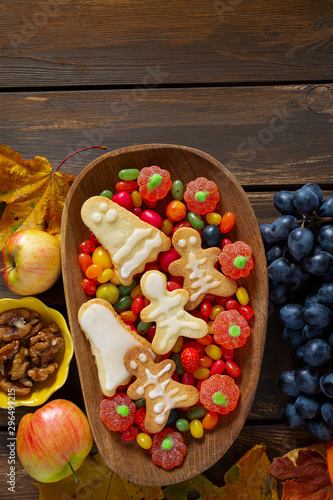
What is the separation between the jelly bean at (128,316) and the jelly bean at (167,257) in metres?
A: 0.13

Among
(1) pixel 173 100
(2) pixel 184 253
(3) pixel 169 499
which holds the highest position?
(1) pixel 173 100

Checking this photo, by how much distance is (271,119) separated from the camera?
1109 millimetres

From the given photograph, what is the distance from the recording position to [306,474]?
0.99m

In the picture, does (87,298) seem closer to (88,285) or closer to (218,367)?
(88,285)

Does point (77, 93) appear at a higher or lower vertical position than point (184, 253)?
higher

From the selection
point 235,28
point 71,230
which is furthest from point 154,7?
point 71,230

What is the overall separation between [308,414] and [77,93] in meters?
0.95

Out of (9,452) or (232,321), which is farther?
(9,452)

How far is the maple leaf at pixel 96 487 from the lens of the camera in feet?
3.33

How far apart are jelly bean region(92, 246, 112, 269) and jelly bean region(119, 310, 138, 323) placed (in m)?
0.11

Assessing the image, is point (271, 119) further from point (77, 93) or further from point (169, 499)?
point (169, 499)

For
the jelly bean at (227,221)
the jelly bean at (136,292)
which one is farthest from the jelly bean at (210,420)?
the jelly bean at (227,221)

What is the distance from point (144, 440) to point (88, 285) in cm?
37

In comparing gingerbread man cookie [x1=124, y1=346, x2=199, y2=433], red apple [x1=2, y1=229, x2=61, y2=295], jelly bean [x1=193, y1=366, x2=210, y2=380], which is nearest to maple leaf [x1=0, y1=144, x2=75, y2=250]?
red apple [x1=2, y1=229, x2=61, y2=295]
